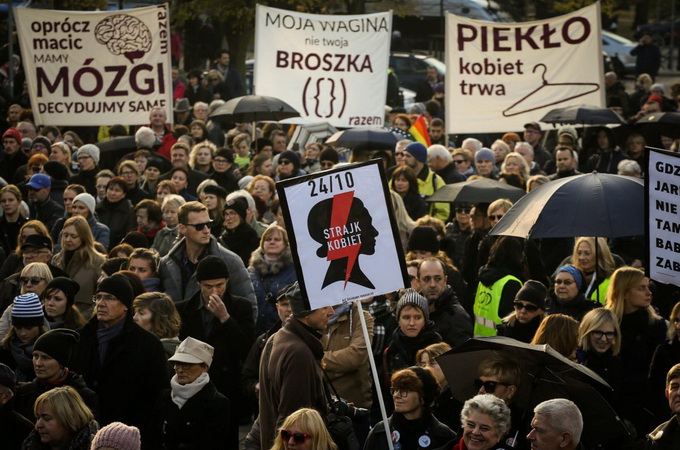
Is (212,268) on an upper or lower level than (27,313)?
upper

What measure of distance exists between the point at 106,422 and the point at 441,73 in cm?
2280

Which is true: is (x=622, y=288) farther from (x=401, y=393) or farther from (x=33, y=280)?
(x=33, y=280)

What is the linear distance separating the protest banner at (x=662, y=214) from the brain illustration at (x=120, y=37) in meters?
11.7

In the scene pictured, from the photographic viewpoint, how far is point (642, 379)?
820cm

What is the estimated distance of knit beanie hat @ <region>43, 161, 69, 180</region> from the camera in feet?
46.9

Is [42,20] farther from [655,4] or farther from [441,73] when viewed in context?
[655,4]

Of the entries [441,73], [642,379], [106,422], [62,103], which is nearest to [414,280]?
[642,379]

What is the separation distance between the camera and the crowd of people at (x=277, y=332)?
702cm

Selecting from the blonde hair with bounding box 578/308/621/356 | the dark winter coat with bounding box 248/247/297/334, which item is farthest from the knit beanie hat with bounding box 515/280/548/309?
the dark winter coat with bounding box 248/247/297/334

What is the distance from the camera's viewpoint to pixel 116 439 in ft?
20.8

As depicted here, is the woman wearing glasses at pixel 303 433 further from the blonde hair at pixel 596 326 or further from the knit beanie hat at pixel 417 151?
the knit beanie hat at pixel 417 151

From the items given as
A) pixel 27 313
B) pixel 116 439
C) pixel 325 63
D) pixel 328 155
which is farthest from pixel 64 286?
pixel 325 63

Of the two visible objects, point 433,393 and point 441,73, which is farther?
point 441,73

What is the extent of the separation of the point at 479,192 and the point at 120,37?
7735 millimetres
